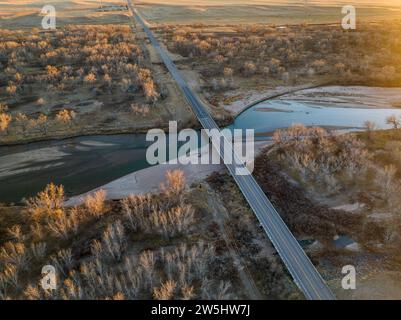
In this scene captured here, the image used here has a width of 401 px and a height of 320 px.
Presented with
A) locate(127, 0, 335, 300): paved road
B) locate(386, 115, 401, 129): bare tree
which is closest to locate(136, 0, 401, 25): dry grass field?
locate(386, 115, 401, 129): bare tree

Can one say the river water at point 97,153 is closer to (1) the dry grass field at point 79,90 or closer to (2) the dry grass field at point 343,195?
(1) the dry grass field at point 79,90

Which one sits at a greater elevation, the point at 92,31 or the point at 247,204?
the point at 92,31

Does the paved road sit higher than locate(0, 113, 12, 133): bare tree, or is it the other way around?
locate(0, 113, 12, 133): bare tree

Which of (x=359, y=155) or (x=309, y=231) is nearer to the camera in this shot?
(x=309, y=231)

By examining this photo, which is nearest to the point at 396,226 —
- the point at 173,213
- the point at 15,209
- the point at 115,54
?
the point at 173,213

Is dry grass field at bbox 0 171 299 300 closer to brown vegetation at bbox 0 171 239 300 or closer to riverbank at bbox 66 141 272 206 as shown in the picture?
brown vegetation at bbox 0 171 239 300

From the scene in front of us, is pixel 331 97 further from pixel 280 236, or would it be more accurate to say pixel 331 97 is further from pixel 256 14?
pixel 256 14
